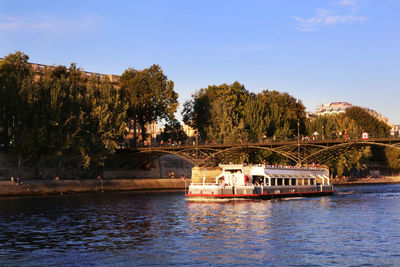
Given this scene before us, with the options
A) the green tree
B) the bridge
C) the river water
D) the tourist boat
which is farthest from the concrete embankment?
the tourist boat

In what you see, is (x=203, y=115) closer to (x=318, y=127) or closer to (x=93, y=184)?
(x=318, y=127)

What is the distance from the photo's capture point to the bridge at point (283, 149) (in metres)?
101

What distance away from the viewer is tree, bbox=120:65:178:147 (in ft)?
398

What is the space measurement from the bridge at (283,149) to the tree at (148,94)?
9.99 metres

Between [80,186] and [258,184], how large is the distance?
34251mm

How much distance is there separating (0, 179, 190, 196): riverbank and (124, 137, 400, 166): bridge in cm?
707

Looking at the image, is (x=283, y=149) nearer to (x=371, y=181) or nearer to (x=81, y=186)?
(x=81, y=186)

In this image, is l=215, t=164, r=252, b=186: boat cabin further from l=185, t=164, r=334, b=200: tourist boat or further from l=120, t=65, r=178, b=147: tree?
l=120, t=65, r=178, b=147: tree

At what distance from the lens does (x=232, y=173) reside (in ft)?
251

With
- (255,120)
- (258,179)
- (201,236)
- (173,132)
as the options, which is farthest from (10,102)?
(255,120)

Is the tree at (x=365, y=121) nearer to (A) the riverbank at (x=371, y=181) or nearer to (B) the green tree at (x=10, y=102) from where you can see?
(A) the riverbank at (x=371, y=181)

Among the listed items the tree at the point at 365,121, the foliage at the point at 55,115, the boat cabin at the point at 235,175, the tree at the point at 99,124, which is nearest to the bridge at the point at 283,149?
the tree at the point at 99,124

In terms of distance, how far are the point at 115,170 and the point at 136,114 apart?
1332 centimetres

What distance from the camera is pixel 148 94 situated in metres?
122
